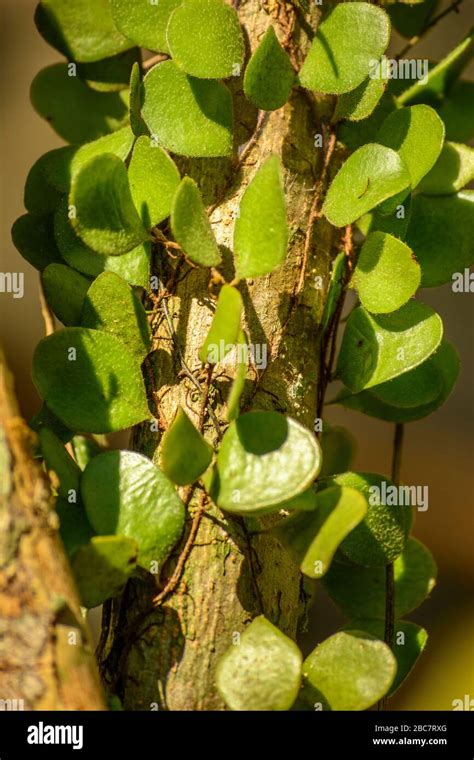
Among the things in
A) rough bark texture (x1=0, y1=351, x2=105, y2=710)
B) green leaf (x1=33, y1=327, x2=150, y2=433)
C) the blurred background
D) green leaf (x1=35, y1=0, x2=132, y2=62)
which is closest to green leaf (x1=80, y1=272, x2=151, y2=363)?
green leaf (x1=33, y1=327, x2=150, y2=433)

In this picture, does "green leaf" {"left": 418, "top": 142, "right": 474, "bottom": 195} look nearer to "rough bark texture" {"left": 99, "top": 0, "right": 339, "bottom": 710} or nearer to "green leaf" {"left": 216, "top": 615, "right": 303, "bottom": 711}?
"rough bark texture" {"left": 99, "top": 0, "right": 339, "bottom": 710}

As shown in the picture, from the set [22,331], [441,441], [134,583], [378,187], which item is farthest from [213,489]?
[441,441]

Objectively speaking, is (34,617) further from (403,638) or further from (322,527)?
(403,638)

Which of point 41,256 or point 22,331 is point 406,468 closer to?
point 22,331

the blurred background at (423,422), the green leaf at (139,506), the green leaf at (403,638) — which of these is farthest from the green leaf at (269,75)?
the blurred background at (423,422)

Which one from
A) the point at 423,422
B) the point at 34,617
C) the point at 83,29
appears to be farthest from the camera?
the point at 423,422

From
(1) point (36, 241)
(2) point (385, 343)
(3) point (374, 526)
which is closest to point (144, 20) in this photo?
(1) point (36, 241)
